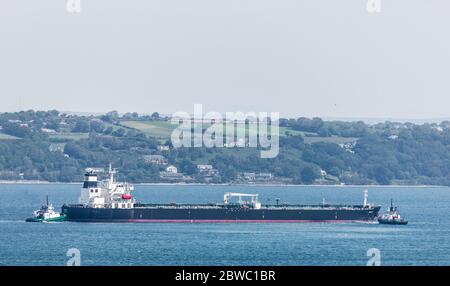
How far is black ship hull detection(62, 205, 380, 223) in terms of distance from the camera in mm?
99500

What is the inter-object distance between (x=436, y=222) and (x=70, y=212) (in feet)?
119

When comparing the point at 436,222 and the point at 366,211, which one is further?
the point at 436,222

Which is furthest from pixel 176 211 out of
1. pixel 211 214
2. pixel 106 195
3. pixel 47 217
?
pixel 47 217

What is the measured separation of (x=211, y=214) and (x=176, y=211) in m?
3.04

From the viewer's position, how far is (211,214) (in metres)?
101

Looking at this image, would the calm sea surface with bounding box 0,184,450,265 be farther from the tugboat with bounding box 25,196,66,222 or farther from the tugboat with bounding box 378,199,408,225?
the tugboat with bounding box 25,196,66,222

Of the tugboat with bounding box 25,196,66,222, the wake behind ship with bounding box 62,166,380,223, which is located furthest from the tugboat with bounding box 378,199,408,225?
the tugboat with bounding box 25,196,66,222

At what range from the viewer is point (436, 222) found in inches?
4439

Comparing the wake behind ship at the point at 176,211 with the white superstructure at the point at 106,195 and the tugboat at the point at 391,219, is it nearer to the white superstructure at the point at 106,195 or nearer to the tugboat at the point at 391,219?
the white superstructure at the point at 106,195
